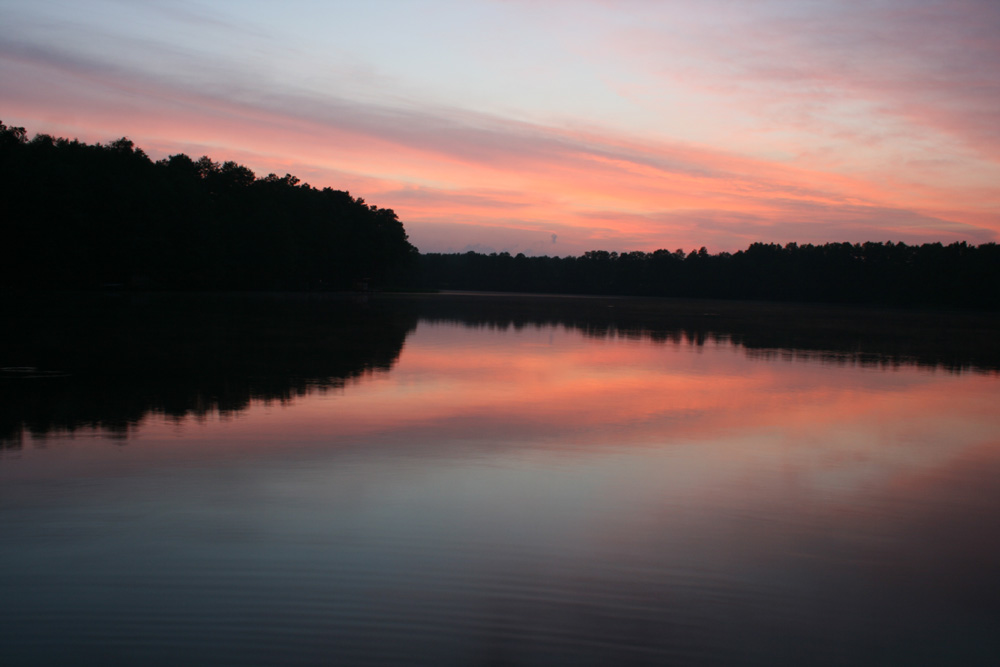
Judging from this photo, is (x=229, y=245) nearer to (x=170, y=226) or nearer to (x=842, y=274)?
(x=170, y=226)

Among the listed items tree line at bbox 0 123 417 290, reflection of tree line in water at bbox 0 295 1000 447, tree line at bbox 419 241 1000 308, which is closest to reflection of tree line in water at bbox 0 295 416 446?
reflection of tree line in water at bbox 0 295 1000 447

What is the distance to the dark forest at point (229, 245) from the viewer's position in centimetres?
6569

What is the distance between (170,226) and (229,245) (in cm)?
1473

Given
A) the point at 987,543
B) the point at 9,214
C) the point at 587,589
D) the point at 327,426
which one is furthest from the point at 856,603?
the point at 9,214

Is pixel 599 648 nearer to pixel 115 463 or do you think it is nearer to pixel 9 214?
pixel 115 463

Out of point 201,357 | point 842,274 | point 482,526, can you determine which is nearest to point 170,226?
point 201,357

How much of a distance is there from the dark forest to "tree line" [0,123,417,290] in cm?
15

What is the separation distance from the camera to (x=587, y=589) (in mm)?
5254

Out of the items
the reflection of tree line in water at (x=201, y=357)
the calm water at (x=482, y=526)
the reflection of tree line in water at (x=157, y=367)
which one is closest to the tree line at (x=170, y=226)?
the reflection of tree line in water at (x=201, y=357)

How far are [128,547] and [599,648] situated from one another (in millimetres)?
3550

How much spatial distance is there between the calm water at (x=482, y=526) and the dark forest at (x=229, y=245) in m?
59.8

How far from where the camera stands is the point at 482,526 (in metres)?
6.41

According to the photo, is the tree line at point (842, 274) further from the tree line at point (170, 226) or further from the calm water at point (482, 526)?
the calm water at point (482, 526)

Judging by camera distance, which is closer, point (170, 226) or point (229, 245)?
point (170, 226)
